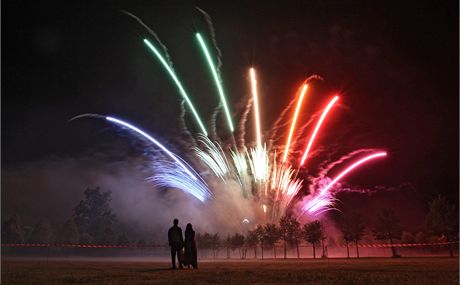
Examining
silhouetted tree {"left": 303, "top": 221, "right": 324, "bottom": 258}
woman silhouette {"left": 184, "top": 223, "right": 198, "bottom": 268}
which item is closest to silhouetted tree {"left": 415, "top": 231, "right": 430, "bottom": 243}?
silhouetted tree {"left": 303, "top": 221, "right": 324, "bottom": 258}

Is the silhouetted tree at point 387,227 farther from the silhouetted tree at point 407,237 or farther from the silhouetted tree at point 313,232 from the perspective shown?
the silhouetted tree at point 313,232

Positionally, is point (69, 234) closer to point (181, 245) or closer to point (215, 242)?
point (215, 242)

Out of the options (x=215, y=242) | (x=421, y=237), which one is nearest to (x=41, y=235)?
(x=215, y=242)

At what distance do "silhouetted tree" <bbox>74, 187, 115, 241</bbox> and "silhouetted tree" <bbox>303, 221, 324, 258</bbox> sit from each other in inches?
2460

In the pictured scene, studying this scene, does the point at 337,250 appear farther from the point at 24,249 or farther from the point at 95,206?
the point at 95,206

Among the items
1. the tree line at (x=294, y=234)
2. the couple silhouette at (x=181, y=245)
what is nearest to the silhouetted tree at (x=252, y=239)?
the tree line at (x=294, y=234)

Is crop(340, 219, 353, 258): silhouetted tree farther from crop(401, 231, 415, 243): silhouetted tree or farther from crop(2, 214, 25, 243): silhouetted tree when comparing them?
crop(2, 214, 25, 243): silhouetted tree

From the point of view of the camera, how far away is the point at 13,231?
8869 cm

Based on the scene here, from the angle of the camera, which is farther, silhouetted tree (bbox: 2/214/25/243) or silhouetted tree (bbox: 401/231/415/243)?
silhouetted tree (bbox: 2/214/25/243)

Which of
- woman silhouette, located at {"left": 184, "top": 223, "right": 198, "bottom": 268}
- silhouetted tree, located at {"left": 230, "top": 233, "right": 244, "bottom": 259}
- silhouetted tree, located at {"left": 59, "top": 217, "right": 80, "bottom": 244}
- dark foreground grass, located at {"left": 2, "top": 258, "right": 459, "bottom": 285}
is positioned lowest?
dark foreground grass, located at {"left": 2, "top": 258, "right": 459, "bottom": 285}

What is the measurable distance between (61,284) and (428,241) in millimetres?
→ 59650

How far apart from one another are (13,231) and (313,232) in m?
63.0

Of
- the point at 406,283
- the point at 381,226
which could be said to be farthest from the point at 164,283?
the point at 381,226

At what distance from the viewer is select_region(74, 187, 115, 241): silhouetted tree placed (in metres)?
110
